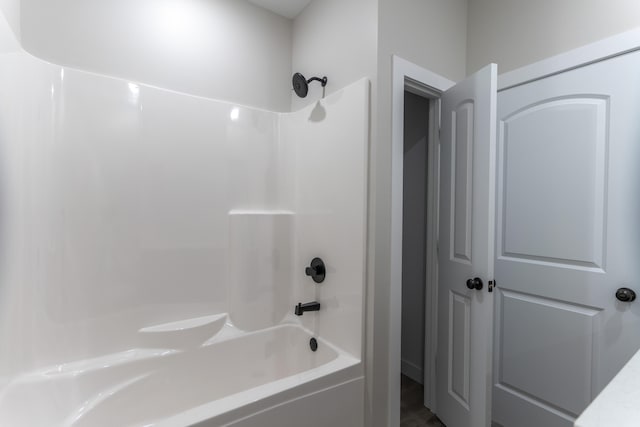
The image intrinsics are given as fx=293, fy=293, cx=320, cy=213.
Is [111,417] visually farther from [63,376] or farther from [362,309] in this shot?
[362,309]

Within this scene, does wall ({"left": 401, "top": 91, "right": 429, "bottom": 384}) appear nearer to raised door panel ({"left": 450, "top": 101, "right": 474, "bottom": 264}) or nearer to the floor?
the floor

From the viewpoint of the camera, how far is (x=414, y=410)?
1.99 m

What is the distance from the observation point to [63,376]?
1318mm

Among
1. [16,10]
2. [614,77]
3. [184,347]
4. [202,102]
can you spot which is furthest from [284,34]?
[184,347]

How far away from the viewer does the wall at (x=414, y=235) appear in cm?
235

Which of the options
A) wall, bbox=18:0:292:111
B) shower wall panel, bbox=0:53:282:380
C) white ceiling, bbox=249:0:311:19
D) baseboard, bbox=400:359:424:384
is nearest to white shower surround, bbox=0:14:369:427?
shower wall panel, bbox=0:53:282:380

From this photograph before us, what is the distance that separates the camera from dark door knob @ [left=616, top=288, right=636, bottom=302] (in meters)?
1.36

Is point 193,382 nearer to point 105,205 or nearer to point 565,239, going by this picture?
point 105,205

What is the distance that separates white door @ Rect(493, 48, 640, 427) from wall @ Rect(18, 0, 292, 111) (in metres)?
1.57

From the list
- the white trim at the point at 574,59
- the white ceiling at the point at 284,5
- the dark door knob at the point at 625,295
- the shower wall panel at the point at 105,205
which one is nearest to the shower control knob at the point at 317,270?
the shower wall panel at the point at 105,205

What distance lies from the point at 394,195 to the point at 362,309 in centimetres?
61

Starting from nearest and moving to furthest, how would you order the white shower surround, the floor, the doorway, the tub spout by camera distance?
1. the white shower surround
2. the tub spout
3. the floor
4. the doorway

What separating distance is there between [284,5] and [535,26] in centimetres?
154

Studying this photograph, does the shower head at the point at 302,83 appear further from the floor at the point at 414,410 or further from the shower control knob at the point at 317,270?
the floor at the point at 414,410
